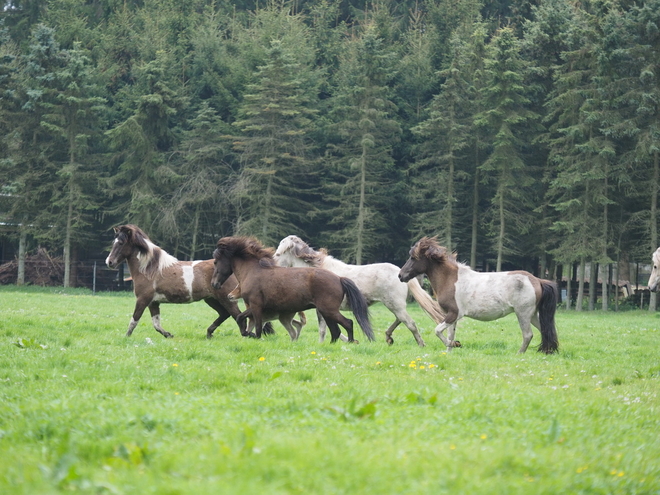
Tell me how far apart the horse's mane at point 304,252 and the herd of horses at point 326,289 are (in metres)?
0.72

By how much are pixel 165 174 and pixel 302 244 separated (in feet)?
97.7

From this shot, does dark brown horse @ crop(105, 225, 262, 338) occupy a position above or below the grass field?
above

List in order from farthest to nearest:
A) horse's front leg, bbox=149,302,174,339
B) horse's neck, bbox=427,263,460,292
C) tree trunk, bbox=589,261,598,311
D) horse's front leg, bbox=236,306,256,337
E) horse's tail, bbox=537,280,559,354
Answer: tree trunk, bbox=589,261,598,311 < horse's front leg, bbox=149,302,174,339 < horse's neck, bbox=427,263,460,292 < horse's front leg, bbox=236,306,256,337 < horse's tail, bbox=537,280,559,354

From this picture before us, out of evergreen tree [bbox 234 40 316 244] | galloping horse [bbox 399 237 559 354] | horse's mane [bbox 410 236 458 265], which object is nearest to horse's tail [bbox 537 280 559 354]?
galloping horse [bbox 399 237 559 354]

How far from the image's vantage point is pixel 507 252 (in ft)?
128

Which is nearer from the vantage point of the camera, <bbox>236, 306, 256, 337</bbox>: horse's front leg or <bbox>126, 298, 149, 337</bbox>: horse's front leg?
<bbox>236, 306, 256, 337</bbox>: horse's front leg

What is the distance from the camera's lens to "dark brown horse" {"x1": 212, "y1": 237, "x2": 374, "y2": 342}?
12862 millimetres

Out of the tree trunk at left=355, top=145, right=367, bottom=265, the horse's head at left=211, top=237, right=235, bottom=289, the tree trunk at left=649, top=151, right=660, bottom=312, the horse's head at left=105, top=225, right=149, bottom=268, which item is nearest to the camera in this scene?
the horse's head at left=211, top=237, right=235, bottom=289

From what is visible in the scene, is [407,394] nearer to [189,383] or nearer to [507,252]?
[189,383]

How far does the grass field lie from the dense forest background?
2777 cm

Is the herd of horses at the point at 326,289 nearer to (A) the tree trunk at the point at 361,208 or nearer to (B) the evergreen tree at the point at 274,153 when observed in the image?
(A) the tree trunk at the point at 361,208

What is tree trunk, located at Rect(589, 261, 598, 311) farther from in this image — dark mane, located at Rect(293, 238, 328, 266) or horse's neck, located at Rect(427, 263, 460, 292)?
horse's neck, located at Rect(427, 263, 460, 292)

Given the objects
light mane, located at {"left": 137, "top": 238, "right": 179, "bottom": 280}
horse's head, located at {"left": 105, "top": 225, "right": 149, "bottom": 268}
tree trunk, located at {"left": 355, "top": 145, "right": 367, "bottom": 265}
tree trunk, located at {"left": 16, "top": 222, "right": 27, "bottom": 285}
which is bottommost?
tree trunk, located at {"left": 16, "top": 222, "right": 27, "bottom": 285}

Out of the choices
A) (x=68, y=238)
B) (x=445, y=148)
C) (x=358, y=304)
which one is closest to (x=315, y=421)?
(x=358, y=304)
